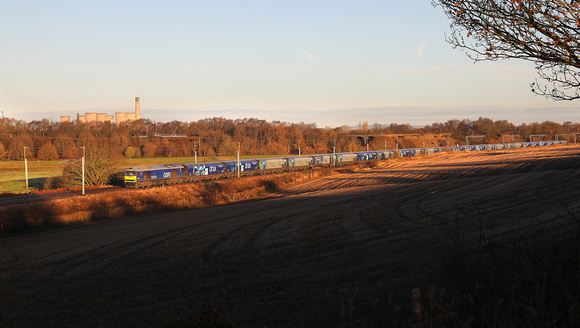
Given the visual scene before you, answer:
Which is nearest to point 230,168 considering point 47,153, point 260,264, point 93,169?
point 93,169

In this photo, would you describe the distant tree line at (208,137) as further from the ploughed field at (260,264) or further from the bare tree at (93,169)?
the ploughed field at (260,264)

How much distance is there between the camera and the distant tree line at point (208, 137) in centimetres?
8944

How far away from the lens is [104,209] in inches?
1439

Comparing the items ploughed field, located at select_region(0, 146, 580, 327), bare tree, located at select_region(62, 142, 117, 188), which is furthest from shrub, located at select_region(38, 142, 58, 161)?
ploughed field, located at select_region(0, 146, 580, 327)

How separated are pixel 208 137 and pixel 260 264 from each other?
4661 inches

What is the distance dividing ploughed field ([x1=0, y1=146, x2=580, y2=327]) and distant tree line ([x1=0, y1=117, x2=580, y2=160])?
55.1m

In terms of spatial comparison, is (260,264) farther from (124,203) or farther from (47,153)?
(47,153)

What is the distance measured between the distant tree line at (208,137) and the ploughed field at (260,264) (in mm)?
55124

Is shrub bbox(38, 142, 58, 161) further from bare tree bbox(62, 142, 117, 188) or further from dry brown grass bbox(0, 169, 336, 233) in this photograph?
dry brown grass bbox(0, 169, 336, 233)

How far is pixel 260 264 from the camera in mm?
13820

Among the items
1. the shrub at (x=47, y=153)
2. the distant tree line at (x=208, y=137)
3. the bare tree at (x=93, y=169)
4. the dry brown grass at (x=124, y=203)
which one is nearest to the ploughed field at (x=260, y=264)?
the dry brown grass at (x=124, y=203)

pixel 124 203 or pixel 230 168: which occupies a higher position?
pixel 230 168

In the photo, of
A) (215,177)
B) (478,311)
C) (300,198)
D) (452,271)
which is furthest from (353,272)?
(215,177)

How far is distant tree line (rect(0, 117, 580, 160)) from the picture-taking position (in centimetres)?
8944
